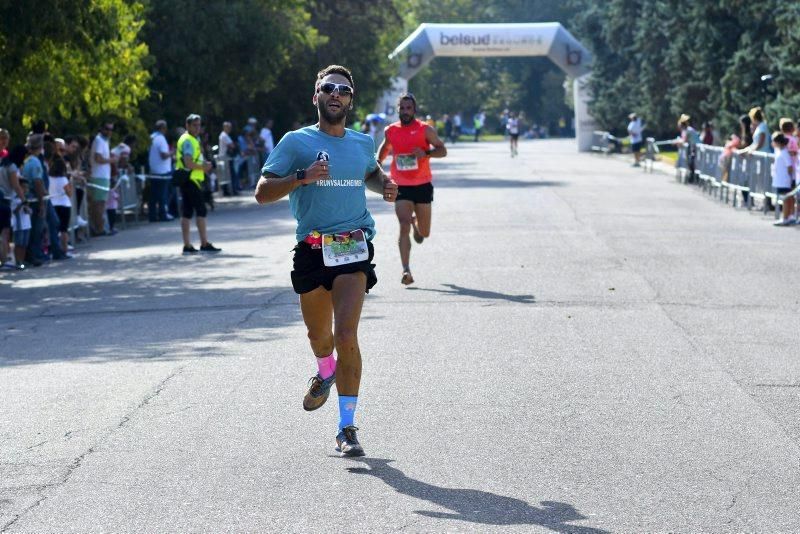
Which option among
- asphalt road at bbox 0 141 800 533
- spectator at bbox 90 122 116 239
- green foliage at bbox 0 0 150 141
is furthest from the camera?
→ spectator at bbox 90 122 116 239

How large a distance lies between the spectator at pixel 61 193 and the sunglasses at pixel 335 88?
1382cm

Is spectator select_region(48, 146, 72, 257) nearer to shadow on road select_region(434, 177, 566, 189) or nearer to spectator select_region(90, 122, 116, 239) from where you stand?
spectator select_region(90, 122, 116, 239)

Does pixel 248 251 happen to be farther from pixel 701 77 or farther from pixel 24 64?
pixel 701 77

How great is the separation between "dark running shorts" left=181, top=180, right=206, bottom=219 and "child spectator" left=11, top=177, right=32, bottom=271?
1988 millimetres

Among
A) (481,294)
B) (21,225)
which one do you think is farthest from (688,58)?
(481,294)

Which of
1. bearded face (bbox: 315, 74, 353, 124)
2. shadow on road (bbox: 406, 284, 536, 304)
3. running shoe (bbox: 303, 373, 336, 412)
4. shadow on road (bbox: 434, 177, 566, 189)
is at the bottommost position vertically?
shadow on road (bbox: 434, 177, 566, 189)

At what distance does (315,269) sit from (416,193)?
804 cm

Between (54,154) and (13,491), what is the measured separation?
575 inches

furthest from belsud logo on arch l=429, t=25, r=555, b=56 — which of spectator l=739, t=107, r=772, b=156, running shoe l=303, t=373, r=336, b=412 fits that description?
running shoe l=303, t=373, r=336, b=412

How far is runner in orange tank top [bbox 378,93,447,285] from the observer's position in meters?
15.6

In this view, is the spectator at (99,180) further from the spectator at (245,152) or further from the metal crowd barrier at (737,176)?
the spectator at (245,152)

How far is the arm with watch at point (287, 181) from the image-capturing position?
25.0ft

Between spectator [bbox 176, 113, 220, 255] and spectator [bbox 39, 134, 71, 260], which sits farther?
spectator [bbox 39, 134, 71, 260]

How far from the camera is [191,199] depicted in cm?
2042
